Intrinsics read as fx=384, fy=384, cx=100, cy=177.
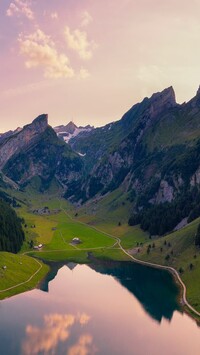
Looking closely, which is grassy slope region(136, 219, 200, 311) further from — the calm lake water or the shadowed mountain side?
the calm lake water

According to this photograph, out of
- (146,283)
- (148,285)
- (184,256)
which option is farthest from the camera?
(184,256)

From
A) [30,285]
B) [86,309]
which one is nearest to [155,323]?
[86,309]

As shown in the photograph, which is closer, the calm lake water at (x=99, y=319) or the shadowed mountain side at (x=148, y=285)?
the calm lake water at (x=99, y=319)

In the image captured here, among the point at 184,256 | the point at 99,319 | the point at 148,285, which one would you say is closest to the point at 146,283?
the point at 148,285

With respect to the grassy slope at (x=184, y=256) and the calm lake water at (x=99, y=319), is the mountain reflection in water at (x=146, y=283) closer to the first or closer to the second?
the calm lake water at (x=99, y=319)

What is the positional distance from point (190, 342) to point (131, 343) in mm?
14644

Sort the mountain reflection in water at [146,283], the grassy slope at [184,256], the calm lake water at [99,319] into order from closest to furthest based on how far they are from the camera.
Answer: the calm lake water at [99,319], the mountain reflection in water at [146,283], the grassy slope at [184,256]

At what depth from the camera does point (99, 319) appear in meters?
110

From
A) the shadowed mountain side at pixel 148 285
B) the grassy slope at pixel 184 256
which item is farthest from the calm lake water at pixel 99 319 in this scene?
the grassy slope at pixel 184 256

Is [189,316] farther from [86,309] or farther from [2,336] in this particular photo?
[2,336]

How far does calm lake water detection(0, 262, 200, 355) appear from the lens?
89.4m

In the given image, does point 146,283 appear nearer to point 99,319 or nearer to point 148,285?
point 148,285

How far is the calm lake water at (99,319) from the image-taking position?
293ft

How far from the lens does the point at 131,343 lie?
92812 millimetres
